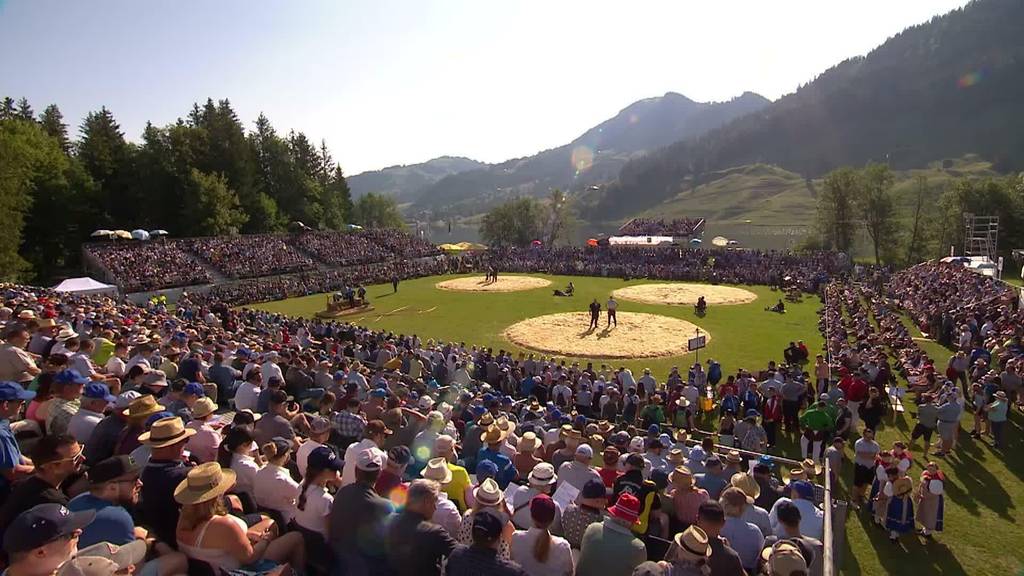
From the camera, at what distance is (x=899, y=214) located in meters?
51.3

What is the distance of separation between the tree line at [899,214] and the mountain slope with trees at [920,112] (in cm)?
11776

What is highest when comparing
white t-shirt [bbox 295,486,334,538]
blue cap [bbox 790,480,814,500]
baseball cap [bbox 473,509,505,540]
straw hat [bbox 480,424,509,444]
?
baseball cap [bbox 473,509,505,540]

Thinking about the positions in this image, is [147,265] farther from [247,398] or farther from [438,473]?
[438,473]

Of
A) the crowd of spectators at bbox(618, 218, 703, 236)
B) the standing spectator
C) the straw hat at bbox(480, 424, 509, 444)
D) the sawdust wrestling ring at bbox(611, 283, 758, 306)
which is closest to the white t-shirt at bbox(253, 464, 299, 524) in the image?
the standing spectator

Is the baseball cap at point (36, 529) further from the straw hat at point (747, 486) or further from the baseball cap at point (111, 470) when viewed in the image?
the straw hat at point (747, 486)

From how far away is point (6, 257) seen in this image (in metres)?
35.0

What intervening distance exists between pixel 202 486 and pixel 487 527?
79.6 inches

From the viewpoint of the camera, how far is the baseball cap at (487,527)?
3.77 metres

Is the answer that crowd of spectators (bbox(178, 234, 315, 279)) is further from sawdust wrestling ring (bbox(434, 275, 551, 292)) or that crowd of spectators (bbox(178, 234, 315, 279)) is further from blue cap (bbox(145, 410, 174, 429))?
blue cap (bbox(145, 410, 174, 429))

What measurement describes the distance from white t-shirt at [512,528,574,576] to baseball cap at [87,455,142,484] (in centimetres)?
307

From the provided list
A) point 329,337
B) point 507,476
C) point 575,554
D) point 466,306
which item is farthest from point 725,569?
point 466,306

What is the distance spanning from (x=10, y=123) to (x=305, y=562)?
61650 mm

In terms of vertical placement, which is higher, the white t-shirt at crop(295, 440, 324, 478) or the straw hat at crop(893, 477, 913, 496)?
the white t-shirt at crop(295, 440, 324, 478)

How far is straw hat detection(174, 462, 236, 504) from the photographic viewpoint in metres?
3.75
